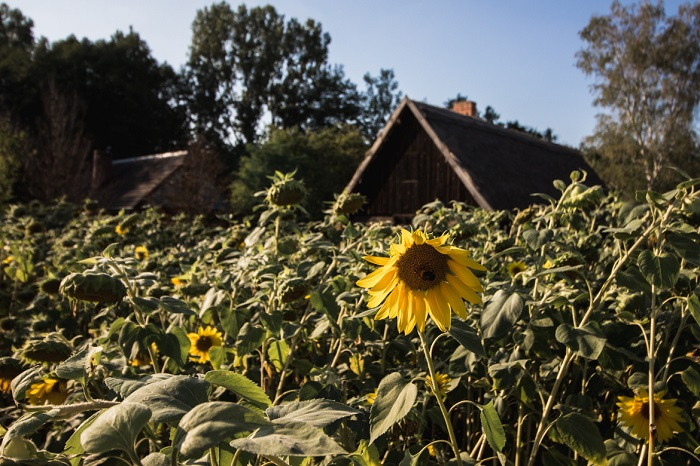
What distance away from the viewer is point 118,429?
1.86 feet

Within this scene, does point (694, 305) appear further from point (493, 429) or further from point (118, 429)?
point (118, 429)

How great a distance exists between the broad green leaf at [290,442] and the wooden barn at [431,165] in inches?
494

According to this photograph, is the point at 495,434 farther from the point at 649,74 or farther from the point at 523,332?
the point at 649,74

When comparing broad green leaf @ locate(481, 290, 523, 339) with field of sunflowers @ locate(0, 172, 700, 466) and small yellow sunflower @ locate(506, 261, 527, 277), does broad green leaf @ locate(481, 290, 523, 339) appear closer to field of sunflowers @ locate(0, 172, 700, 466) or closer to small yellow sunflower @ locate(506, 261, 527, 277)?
field of sunflowers @ locate(0, 172, 700, 466)

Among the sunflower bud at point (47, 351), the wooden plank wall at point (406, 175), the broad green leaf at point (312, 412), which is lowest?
the sunflower bud at point (47, 351)

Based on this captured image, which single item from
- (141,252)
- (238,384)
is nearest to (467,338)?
(238,384)

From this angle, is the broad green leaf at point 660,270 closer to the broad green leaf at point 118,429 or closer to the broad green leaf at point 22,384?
the broad green leaf at point 118,429

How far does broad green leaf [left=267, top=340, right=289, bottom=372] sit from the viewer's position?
151 cm

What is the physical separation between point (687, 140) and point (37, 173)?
2138cm

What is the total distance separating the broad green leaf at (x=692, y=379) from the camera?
1201mm

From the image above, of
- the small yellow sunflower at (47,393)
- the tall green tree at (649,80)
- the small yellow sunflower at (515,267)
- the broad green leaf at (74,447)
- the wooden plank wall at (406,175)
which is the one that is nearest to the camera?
the broad green leaf at (74,447)

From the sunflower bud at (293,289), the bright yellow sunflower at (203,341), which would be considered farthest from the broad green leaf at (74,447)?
the bright yellow sunflower at (203,341)

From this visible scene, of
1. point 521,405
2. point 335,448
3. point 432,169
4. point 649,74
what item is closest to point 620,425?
point 521,405

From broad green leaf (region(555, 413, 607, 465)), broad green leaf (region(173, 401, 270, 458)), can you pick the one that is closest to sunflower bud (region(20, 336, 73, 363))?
broad green leaf (region(173, 401, 270, 458))
